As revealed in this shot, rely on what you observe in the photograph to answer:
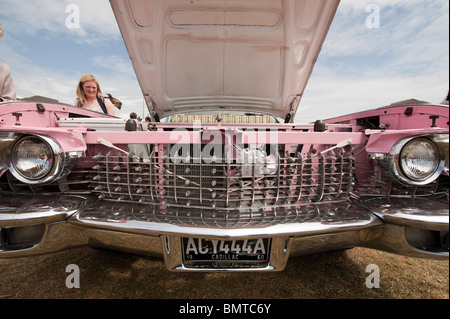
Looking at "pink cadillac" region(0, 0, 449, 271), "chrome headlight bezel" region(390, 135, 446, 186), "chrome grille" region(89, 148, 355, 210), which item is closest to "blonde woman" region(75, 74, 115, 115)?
"pink cadillac" region(0, 0, 449, 271)

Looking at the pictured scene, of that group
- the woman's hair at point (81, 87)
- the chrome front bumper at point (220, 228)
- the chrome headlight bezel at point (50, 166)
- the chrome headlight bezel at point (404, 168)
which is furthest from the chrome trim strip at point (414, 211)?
the woman's hair at point (81, 87)

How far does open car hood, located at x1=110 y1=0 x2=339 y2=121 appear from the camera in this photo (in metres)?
2.31

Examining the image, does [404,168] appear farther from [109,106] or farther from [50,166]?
[109,106]

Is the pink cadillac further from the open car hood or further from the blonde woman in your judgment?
the blonde woman

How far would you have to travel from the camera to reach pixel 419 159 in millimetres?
1258

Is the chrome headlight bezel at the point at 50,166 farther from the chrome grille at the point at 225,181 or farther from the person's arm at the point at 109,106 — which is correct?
the person's arm at the point at 109,106

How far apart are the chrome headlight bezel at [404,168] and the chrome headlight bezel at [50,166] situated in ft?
7.02

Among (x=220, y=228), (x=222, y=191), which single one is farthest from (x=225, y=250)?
(x=222, y=191)

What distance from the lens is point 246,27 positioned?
2.50 m

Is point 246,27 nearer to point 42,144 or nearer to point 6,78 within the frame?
point 42,144

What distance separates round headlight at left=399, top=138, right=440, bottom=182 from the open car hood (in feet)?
6.08

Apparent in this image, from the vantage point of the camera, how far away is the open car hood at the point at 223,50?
2.31 m

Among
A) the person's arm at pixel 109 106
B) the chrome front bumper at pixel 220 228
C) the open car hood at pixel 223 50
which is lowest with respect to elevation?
the chrome front bumper at pixel 220 228
